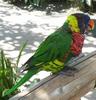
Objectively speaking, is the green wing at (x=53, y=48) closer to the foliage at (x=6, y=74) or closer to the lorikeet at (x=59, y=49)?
the lorikeet at (x=59, y=49)

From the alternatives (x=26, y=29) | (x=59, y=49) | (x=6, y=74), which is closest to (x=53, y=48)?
(x=59, y=49)

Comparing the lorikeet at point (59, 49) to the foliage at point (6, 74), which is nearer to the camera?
the lorikeet at point (59, 49)

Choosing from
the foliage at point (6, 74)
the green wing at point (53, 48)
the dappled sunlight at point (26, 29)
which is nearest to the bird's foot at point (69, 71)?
the green wing at point (53, 48)

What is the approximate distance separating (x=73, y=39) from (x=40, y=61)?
0.98 ft

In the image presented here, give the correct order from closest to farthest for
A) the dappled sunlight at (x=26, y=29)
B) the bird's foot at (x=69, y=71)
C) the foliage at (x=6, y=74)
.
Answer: the bird's foot at (x=69, y=71)
the foliage at (x=6, y=74)
the dappled sunlight at (x=26, y=29)

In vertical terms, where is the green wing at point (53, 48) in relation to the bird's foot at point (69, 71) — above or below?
above

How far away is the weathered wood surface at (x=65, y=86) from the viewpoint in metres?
1.75

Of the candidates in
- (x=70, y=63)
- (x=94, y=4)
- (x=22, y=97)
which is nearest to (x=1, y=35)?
(x=94, y=4)

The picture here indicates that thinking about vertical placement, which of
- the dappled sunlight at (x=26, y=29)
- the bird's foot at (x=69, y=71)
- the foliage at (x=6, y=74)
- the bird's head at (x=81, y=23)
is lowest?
the dappled sunlight at (x=26, y=29)

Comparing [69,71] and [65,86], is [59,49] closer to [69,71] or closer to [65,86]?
[69,71]

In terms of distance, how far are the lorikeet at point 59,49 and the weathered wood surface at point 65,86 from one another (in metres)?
0.16

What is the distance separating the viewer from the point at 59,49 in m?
2.36

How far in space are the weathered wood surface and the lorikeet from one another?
156 millimetres

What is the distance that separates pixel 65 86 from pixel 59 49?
526mm
